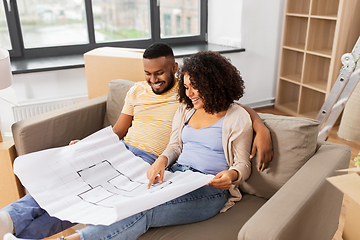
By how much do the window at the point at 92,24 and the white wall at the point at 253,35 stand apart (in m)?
0.19

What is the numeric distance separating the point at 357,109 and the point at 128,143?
191 cm

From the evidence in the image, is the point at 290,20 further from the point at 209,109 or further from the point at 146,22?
the point at 209,109

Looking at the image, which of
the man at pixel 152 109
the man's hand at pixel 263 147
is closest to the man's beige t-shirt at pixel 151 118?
the man at pixel 152 109

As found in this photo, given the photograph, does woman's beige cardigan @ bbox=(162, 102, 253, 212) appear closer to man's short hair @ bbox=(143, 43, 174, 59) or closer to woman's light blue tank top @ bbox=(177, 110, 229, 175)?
woman's light blue tank top @ bbox=(177, 110, 229, 175)

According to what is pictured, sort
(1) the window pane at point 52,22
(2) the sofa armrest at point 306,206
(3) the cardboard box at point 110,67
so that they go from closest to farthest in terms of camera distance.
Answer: (2) the sofa armrest at point 306,206 → (3) the cardboard box at point 110,67 → (1) the window pane at point 52,22

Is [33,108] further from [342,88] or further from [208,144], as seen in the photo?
[342,88]

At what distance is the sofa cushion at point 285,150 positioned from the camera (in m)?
1.20

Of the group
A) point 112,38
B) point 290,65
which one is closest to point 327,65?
point 290,65

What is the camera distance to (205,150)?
1.31 metres

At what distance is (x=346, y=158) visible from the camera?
1233 mm

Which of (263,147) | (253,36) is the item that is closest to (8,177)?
(263,147)

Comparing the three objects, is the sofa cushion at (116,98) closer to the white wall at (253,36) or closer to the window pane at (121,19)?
the window pane at (121,19)

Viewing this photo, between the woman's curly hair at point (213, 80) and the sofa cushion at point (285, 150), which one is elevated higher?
the woman's curly hair at point (213, 80)

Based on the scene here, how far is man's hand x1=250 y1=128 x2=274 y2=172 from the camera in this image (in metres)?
1.21
